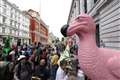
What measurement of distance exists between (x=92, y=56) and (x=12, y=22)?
71631 mm

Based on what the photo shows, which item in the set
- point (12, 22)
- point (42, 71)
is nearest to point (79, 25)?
point (42, 71)

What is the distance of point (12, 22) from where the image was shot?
A: 73.2 metres

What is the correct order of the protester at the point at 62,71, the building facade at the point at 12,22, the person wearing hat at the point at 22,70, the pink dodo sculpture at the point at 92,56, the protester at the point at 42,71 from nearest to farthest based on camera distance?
the pink dodo sculpture at the point at 92,56 → the protester at the point at 62,71 → the person wearing hat at the point at 22,70 → the protester at the point at 42,71 → the building facade at the point at 12,22

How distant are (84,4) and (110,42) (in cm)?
1563

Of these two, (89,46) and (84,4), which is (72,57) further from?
(84,4)

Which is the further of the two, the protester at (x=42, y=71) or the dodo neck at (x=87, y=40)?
the protester at (x=42, y=71)

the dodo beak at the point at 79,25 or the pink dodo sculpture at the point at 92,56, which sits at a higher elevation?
the dodo beak at the point at 79,25

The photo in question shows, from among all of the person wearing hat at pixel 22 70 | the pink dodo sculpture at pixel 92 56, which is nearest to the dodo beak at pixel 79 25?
the pink dodo sculpture at pixel 92 56

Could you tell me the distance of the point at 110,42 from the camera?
1452cm

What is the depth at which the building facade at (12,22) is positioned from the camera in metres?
62.8

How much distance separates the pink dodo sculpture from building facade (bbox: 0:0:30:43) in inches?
2225

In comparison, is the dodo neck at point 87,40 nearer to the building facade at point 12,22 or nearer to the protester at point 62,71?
the protester at point 62,71

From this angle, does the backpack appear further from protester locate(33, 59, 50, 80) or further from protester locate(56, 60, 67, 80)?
protester locate(56, 60, 67, 80)

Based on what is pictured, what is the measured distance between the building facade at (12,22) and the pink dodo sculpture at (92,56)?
56.5 metres
